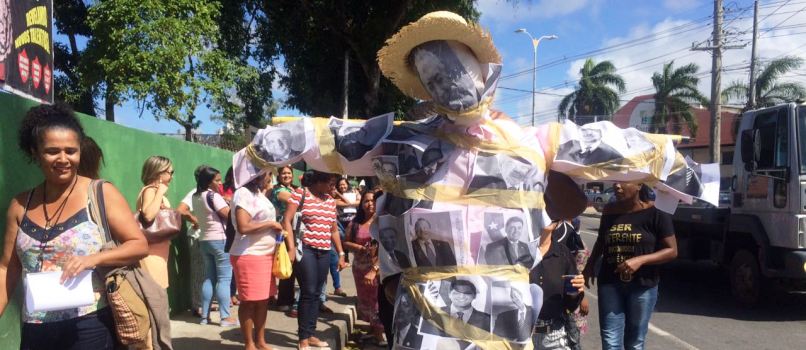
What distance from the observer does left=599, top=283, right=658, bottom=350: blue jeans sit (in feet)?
13.9

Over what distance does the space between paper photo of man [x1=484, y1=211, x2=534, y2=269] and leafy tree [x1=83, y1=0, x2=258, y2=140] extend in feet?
34.0

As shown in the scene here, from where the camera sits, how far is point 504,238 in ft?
6.95

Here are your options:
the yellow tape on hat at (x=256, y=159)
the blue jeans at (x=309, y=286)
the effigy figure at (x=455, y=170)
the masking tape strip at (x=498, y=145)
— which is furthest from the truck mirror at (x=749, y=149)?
the yellow tape on hat at (x=256, y=159)

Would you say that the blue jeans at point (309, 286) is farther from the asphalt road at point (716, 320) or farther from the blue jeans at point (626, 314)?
the asphalt road at point (716, 320)

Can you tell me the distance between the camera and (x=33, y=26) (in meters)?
4.67

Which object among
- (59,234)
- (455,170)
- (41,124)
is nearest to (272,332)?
(59,234)

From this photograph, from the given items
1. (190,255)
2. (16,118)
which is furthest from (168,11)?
(16,118)

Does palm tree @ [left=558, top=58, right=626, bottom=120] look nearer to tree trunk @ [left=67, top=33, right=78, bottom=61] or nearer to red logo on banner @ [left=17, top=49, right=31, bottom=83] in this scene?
tree trunk @ [left=67, top=33, right=78, bottom=61]

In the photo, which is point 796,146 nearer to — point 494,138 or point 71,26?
point 494,138

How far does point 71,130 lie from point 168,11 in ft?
32.8

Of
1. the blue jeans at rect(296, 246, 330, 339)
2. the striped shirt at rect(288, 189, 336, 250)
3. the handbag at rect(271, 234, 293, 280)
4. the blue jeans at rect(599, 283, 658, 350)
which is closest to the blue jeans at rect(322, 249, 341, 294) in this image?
the striped shirt at rect(288, 189, 336, 250)

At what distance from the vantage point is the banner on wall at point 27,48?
4218 mm

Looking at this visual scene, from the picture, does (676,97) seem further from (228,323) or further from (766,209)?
(228,323)

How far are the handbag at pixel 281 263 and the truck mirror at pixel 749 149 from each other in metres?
5.18
